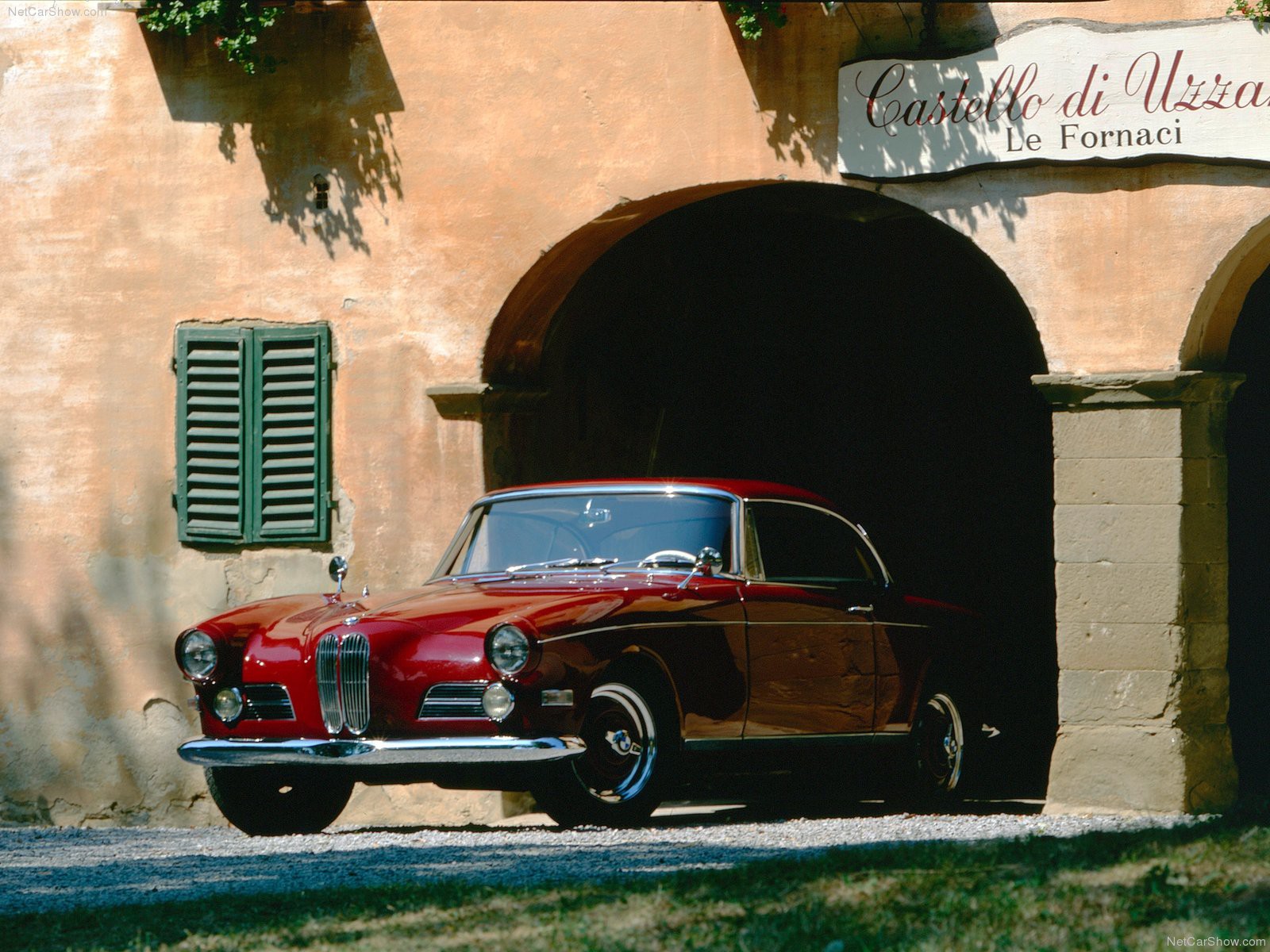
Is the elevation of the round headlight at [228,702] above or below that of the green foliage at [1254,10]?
below

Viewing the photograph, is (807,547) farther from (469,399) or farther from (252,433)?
(252,433)

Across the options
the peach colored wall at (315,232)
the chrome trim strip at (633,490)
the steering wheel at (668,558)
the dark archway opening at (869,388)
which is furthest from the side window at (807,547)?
the dark archway opening at (869,388)

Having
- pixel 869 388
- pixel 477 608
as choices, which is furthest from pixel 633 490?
pixel 869 388

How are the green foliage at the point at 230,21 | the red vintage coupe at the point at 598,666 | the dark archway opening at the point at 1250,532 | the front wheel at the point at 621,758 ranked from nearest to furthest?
1. the red vintage coupe at the point at 598,666
2. the front wheel at the point at 621,758
3. the green foliage at the point at 230,21
4. the dark archway opening at the point at 1250,532

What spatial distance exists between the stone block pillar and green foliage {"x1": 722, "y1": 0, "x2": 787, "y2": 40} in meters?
2.20

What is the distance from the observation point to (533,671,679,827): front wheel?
7.93m

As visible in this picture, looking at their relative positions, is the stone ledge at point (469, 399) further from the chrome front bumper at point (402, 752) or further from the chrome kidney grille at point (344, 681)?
the chrome front bumper at point (402, 752)

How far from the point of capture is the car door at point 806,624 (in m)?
8.68

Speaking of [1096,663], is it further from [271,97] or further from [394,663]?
[271,97]

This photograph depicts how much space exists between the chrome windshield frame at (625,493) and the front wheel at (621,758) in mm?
763

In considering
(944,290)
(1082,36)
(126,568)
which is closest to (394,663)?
(126,568)

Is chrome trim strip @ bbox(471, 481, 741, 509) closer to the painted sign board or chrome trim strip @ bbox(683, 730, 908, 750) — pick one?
chrome trim strip @ bbox(683, 730, 908, 750)

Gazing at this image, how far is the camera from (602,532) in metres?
8.86

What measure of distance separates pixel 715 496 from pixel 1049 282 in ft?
6.94
